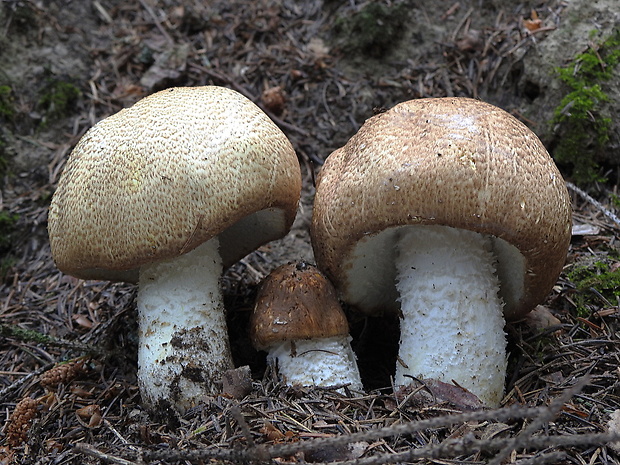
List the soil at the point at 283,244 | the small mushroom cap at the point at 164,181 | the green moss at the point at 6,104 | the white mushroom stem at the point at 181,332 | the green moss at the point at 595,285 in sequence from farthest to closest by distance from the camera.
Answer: the green moss at the point at 6,104, the green moss at the point at 595,285, the white mushroom stem at the point at 181,332, the small mushroom cap at the point at 164,181, the soil at the point at 283,244

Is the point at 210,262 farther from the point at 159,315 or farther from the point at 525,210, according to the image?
the point at 525,210

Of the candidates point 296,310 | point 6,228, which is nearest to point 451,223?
point 296,310

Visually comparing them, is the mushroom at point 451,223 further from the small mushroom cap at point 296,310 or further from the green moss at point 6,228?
the green moss at point 6,228

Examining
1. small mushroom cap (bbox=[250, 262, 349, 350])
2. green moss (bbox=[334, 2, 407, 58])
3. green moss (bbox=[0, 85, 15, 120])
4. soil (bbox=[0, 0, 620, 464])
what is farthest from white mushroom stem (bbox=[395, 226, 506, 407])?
green moss (bbox=[0, 85, 15, 120])

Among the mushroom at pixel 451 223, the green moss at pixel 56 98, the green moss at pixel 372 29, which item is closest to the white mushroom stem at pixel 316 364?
the mushroom at pixel 451 223

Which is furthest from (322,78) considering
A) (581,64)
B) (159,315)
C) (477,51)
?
(159,315)

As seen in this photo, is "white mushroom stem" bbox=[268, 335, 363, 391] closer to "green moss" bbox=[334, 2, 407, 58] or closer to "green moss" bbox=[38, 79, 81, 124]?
"green moss" bbox=[334, 2, 407, 58]

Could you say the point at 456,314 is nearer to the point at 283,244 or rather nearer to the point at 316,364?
the point at 316,364
